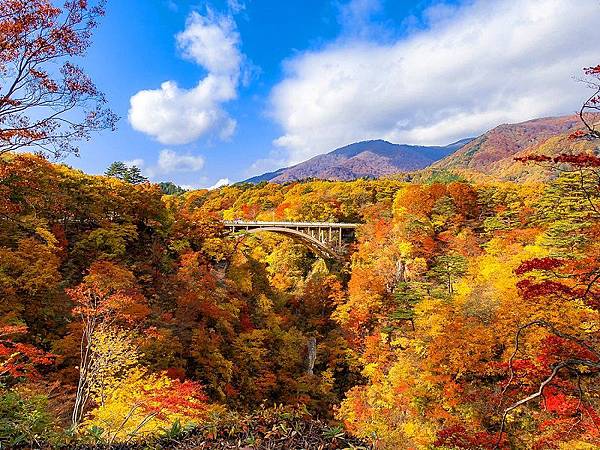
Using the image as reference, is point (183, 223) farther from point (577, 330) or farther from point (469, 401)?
point (577, 330)

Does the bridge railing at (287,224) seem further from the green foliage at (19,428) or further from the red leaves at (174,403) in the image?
the green foliage at (19,428)

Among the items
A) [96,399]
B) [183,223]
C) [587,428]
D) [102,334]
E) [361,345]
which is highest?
[183,223]

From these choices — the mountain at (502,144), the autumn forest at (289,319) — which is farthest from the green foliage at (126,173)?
the mountain at (502,144)

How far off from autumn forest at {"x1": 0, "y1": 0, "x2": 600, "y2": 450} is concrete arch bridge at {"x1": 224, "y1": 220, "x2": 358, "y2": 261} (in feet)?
3.79

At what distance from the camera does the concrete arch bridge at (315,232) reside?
91.6ft

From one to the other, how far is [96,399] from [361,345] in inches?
619

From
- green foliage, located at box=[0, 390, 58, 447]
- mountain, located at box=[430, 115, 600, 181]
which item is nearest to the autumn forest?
green foliage, located at box=[0, 390, 58, 447]

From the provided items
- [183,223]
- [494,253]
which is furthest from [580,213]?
[183,223]

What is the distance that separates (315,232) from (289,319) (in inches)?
438

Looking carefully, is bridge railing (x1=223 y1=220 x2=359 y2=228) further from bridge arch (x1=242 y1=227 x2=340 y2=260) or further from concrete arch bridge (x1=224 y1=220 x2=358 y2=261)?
bridge arch (x1=242 y1=227 x2=340 y2=260)

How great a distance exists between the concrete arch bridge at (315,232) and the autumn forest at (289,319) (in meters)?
1.16

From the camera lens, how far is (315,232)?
3425 centimetres

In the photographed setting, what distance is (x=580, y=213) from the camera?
19.7 meters

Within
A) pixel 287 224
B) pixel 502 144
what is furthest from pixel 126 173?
pixel 502 144
